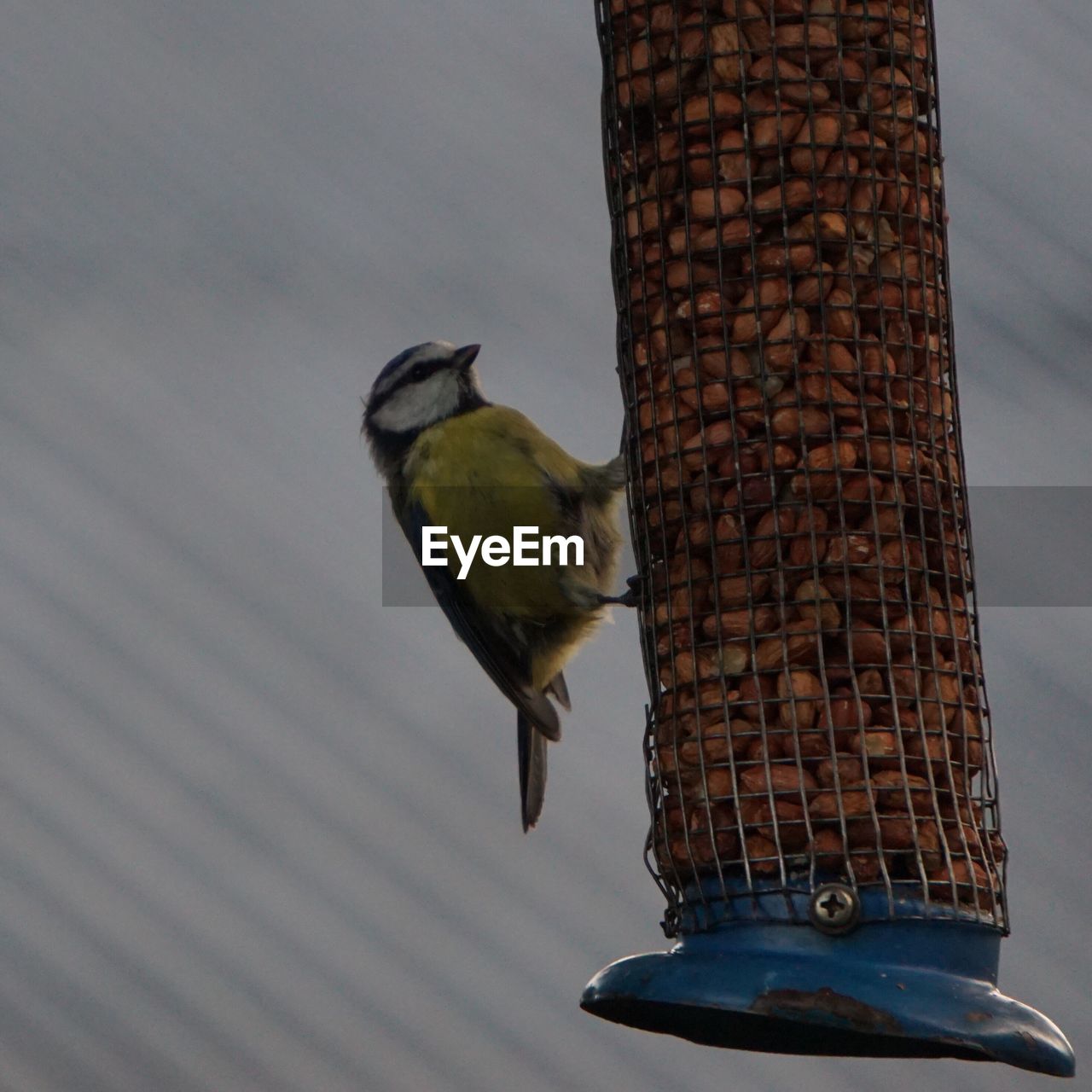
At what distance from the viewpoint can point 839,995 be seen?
2008mm

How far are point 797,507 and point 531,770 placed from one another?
1545mm

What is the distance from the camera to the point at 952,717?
233cm

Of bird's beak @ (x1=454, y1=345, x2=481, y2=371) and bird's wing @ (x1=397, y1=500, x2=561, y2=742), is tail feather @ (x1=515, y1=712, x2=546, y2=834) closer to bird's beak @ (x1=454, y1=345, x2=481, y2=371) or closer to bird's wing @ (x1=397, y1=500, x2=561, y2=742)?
bird's wing @ (x1=397, y1=500, x2=561, y2=742)

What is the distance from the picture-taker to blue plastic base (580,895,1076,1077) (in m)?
1.96

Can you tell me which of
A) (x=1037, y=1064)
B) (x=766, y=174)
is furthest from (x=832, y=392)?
(x=1037, y=1064)

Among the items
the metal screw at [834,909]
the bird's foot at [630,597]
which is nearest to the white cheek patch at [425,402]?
the bird's foot at [630,597]

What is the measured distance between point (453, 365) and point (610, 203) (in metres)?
1.22

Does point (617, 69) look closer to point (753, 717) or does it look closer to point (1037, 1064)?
point (753, 717)

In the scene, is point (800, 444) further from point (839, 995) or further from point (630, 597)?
point (630, 597)

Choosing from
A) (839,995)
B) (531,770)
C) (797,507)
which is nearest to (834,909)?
(839,995)

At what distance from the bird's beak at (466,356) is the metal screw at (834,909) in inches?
75.3

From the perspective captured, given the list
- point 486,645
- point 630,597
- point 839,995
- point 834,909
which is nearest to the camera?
point 839,995

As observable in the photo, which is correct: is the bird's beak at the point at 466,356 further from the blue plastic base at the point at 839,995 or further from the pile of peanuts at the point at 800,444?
the blue plastic base at the point at 839,995

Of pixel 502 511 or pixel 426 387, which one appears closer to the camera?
pixel 502 511
